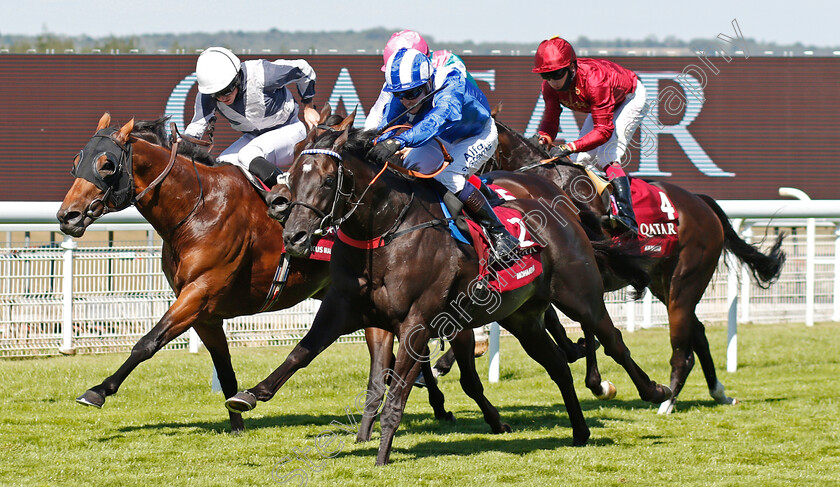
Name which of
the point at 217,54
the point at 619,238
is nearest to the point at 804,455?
the point at 619,238

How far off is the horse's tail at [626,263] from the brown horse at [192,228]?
1.58m

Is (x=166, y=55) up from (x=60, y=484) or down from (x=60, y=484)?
up

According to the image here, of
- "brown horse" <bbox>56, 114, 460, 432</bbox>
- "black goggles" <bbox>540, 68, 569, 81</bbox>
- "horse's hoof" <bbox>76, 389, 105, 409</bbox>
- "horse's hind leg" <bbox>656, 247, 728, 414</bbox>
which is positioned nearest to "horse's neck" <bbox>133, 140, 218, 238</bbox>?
"brown horse" <bbox>56, 114, 460, 432</bbox>

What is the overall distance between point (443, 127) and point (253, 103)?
1.80 metres

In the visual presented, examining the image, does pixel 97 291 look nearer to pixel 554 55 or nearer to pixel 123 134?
pixel 123 134

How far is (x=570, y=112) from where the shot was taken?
17781 mm

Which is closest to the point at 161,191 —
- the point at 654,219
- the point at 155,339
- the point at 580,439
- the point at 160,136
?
the point at 160,136

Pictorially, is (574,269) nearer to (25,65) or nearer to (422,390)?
(422,390)

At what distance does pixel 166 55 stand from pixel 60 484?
14.8 m

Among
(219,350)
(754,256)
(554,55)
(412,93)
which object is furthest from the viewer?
(754,256)

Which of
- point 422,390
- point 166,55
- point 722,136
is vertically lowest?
point 422,390

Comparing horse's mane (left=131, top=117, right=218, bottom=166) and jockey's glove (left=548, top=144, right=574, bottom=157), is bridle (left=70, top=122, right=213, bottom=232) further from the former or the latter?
jockey's glove (left=548, top=144, right=574, bottom=157)

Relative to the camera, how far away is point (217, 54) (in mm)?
5594

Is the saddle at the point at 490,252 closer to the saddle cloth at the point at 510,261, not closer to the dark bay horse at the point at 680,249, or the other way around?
the saddle cloth at the point at 510,261
